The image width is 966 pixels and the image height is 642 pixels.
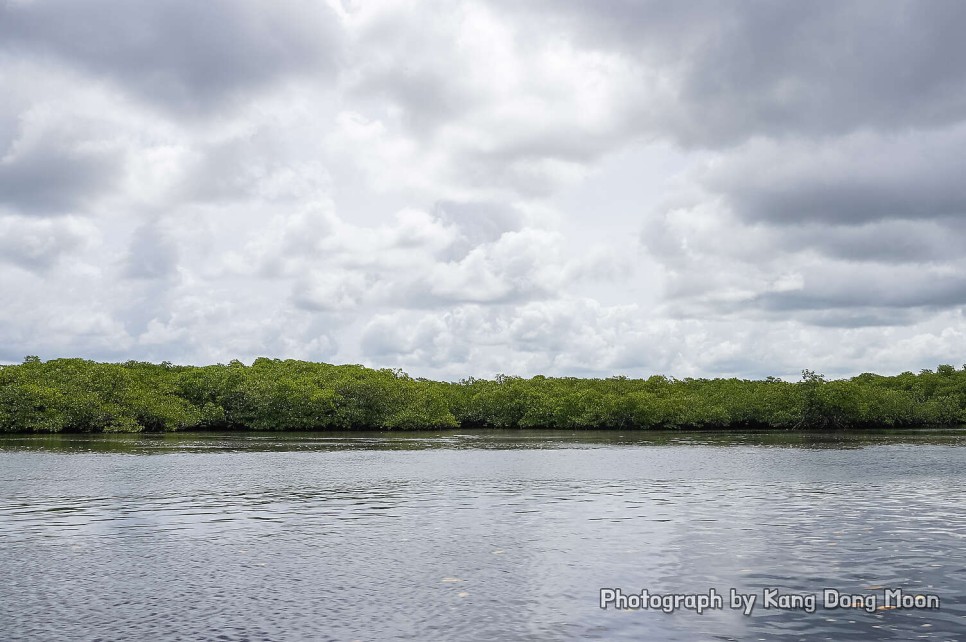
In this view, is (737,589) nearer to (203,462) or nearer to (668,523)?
(668,523)

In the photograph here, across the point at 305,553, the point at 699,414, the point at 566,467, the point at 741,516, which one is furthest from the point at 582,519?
the point at 699,414

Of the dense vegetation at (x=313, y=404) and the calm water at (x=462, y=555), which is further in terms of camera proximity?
the dense vegetation at (x=313, y=404)

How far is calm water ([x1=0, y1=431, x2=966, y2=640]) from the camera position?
16.9 m

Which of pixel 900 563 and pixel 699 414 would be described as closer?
pixel 900 563

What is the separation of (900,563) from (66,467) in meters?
58.2

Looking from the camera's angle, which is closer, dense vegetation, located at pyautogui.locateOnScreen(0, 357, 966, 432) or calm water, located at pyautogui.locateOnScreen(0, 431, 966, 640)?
calm water, located at pyautogui.locateOnScreen(0, 431, 966, 640)

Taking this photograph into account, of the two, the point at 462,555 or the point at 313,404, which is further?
the point at 313,404

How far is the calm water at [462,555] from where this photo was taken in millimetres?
16936

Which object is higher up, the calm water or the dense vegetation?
the dense vegetation

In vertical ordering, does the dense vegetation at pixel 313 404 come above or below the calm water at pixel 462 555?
above

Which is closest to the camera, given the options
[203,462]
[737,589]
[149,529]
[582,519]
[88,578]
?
[737,589]

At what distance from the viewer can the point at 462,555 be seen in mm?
24969

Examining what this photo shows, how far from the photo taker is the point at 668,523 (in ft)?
103

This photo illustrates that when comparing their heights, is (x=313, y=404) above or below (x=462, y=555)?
above
